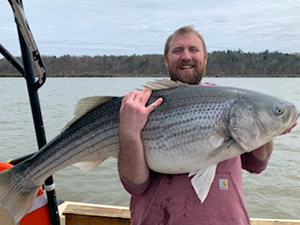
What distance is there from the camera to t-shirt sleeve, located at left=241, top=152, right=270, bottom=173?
Result: 2.61 meters

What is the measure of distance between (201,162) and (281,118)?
0.66 m

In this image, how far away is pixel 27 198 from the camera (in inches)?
95.8

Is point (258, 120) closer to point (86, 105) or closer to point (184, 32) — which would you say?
point (184, 32)

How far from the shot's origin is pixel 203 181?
7.12ft

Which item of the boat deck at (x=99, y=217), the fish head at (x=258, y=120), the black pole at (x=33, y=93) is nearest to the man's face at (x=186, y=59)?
the fish head at (x=258, y=120)

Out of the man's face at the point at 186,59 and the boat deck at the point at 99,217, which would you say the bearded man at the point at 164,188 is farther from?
the boat deck at the point at 99,217

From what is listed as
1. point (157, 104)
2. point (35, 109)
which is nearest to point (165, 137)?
point (157, 104)

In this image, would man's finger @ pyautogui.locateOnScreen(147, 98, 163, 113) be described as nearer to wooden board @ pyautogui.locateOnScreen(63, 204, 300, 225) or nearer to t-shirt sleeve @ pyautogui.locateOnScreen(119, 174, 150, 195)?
t-shirt sleeve @ pyautogui.locateOnScreen(119, 174, 150, 195)

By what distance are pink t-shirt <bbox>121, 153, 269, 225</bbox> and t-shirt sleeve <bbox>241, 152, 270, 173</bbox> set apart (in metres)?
0.23

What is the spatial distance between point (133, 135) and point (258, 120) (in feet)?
2.98

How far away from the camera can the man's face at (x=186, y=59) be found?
277 centimetres

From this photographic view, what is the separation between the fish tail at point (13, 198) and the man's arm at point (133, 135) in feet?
2.75

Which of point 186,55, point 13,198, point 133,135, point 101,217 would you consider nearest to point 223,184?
point 133,135

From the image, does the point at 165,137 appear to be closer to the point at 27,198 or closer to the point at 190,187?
the point at 190,187
